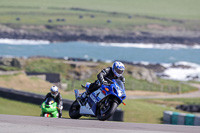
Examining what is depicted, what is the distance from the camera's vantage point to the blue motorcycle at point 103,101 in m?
12.3

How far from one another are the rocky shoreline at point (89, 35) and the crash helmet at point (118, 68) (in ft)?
533

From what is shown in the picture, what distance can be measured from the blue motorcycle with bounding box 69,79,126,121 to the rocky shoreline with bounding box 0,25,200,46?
530 ft

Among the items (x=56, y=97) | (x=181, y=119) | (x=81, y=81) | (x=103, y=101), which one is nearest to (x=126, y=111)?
(x=181, y=119)

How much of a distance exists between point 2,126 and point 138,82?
5854 centimetres

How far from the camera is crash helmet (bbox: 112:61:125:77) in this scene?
41.5 ft

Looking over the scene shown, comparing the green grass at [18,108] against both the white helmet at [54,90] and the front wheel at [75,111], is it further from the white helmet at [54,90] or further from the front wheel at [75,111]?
the front wheel at [75,111]

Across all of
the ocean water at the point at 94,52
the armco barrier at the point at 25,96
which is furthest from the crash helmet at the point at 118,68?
the ocean water at the point at 94,52

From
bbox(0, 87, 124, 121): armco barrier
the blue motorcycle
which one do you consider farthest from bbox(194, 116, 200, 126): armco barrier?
the blue motorcycle

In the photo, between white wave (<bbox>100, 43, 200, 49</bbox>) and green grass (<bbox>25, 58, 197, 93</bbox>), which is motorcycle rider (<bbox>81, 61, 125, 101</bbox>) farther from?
white wave (<bbox>100, 43, 200, 49</bbox>)

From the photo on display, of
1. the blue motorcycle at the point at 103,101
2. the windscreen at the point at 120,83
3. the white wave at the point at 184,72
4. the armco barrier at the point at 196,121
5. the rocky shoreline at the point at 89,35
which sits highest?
the rocky shoreline at the point at 89,35

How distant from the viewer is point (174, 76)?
315 feet

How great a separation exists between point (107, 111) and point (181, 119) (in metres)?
11.4

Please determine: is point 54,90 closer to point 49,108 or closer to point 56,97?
point 56,97

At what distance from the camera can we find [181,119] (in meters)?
22.9
